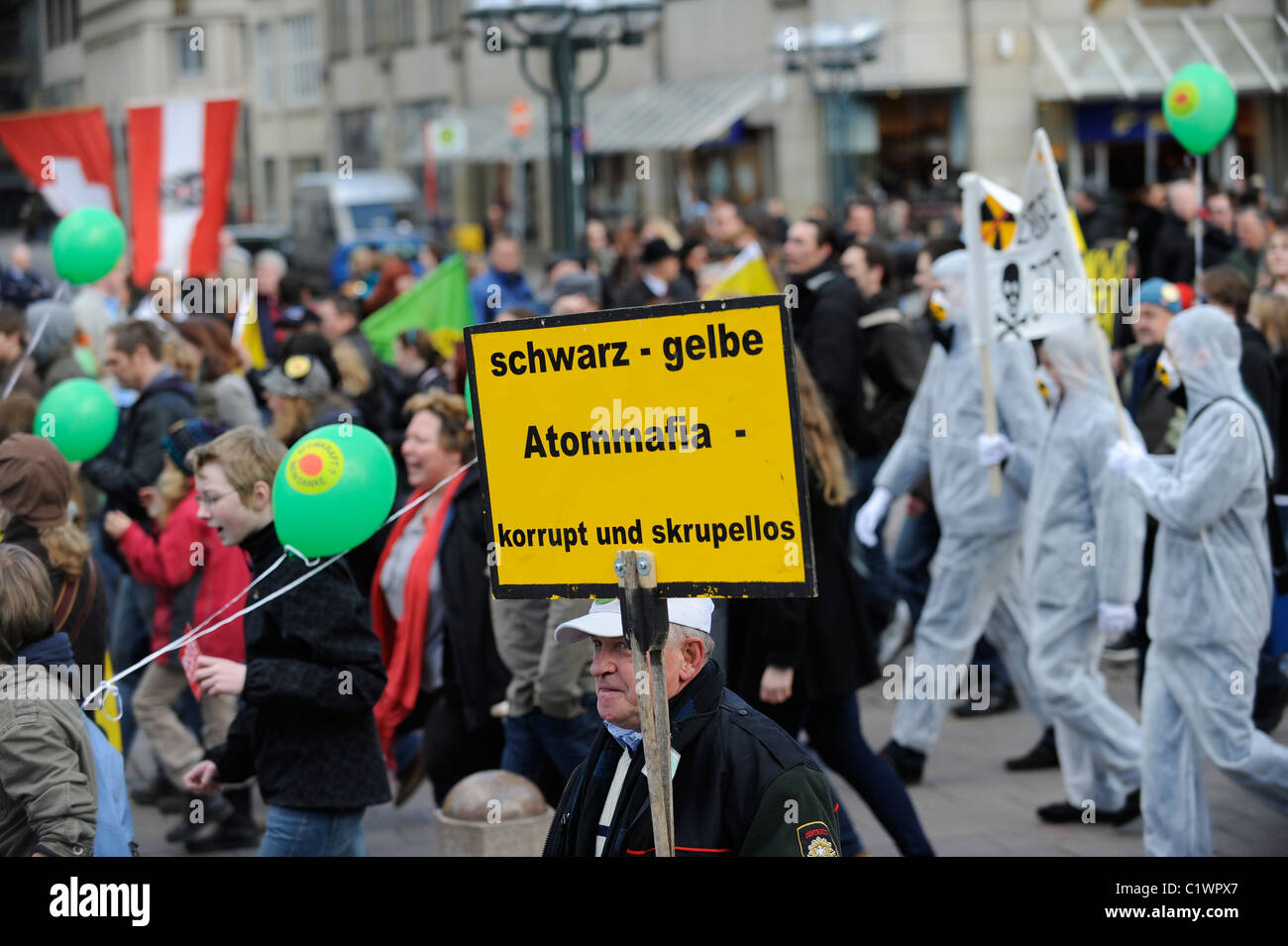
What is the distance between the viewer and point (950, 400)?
7145 millimetres

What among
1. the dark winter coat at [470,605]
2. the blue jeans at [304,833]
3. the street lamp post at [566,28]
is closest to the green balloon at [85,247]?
the dark winter coat at [470,605]

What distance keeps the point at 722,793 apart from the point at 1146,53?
94.2ft

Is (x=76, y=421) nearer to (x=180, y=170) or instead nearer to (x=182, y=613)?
(x=182, y=613)

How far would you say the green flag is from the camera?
10.6 meters

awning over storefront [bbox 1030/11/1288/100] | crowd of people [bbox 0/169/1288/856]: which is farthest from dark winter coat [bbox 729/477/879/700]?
awning over storefront [bbox 1030/11/1288/100]

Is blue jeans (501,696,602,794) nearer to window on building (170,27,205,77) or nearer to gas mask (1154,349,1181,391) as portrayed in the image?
gas mask (1154,349,1181,391)

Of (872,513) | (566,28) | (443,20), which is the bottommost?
(872,513)

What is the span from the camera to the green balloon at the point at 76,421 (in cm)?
619

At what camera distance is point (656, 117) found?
34906 mm

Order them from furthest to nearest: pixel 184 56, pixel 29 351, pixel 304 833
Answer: pixel 184 56 → pixel 29 351 → pixel 304 833

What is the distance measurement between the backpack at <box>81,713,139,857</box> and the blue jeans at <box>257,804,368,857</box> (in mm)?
454

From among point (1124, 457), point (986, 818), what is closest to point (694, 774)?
point (1124, 457)
